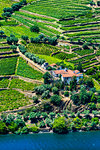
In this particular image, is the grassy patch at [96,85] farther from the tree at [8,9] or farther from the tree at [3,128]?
the tree at [8,9]

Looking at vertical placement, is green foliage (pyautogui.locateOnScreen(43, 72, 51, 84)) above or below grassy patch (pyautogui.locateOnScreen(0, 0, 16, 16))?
below

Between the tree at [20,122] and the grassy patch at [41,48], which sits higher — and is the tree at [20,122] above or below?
below

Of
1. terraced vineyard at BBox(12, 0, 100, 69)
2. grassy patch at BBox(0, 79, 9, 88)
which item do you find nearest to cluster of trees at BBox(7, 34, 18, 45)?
Result: terraced vineyard at BBox(12, 0, 100, 69)

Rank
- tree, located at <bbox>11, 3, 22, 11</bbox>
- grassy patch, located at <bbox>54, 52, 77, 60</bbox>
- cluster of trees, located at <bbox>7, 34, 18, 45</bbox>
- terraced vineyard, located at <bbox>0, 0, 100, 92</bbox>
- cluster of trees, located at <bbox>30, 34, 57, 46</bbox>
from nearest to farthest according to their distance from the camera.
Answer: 1. grassy patch, located at <bbox>54, 52, 77, 60</bbox>
2. terraced vineyard, located at <bbox>0, 0, 100, 92</bbox>
3. cluster of trees, located at <bbox>7, 34, 18, 45</bbox>
4. cluster of trees, located at <bbox>30, 34, 57, 46</bbox>
5. tree, located at <bbox>11, 3, 22, 11</bbox>

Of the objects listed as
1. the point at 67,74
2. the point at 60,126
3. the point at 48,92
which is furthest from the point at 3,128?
the point at 67,74

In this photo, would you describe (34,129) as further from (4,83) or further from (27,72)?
(27,72)

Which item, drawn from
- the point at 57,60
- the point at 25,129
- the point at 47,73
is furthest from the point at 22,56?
the point at 25,129

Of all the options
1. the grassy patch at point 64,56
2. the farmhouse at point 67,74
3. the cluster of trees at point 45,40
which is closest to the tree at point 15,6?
the cluster of trees at point 45,40

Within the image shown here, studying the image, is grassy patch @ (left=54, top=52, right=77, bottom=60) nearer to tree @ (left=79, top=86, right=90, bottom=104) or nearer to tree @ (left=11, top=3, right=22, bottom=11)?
tree @ (left=79, top=86, right=90, bottom=104)
